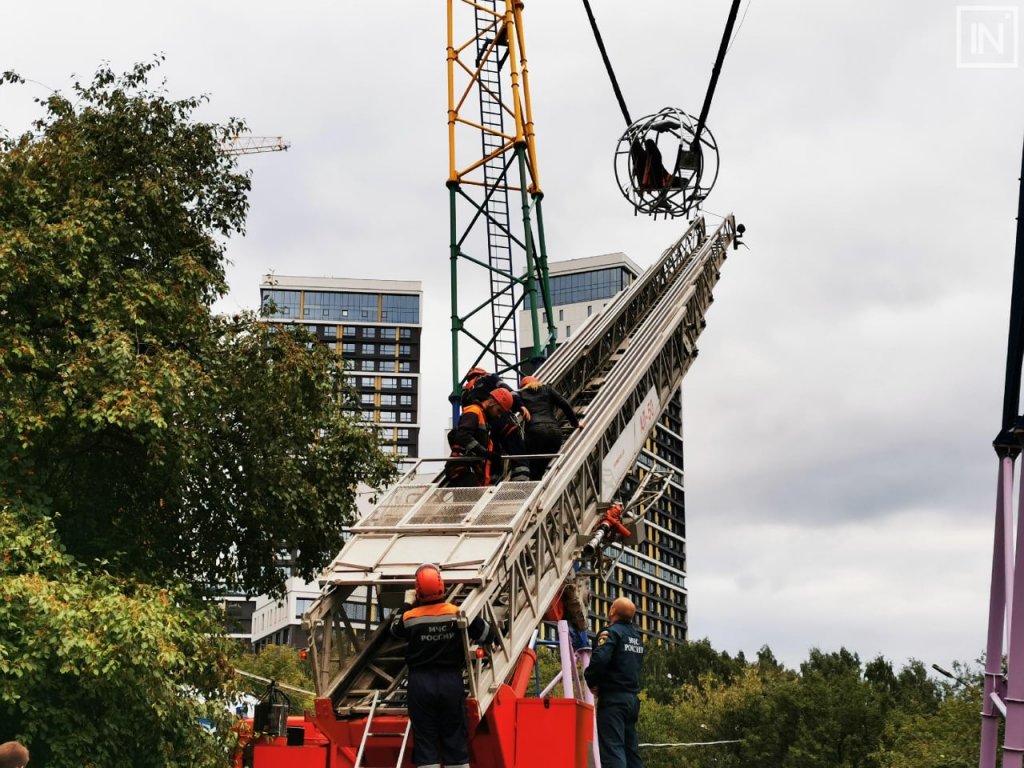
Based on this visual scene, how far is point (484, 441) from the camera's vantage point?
15695 millimetres

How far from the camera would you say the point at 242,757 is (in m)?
→ 17.5

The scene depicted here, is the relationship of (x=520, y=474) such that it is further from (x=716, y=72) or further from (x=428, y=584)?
(x=716, y=72)

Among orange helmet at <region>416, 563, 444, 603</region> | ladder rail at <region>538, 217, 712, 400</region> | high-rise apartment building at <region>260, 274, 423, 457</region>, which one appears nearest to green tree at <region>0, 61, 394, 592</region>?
ladder rail at <region>538, 217, 712, 400</region>

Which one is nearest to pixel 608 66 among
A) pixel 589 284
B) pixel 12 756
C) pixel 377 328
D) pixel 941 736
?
pixel 12 756

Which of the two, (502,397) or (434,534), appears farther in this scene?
(502,397)

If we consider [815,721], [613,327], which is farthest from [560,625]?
[815,721]

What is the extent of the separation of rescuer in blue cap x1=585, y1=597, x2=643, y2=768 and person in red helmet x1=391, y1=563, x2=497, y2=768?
1.90m

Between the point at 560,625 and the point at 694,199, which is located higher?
the point at 694,199

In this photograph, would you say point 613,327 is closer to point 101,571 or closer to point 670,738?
point 101,571

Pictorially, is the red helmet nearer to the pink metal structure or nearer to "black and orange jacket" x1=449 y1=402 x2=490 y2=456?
"black and orange jacket" x1=449 y1=402 x2=490 y2=456

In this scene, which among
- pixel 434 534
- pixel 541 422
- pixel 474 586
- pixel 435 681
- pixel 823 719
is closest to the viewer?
pixel 435 681

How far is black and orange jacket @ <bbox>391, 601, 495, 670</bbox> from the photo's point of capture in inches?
458

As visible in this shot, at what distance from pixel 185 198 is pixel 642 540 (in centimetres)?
912

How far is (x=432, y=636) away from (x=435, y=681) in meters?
0.39
